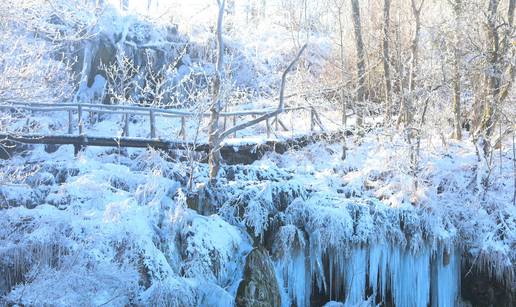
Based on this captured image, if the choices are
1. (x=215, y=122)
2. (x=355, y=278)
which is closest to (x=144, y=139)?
(x=215, y=122)

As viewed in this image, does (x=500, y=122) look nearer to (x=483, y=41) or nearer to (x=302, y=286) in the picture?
(x=483, y=41)

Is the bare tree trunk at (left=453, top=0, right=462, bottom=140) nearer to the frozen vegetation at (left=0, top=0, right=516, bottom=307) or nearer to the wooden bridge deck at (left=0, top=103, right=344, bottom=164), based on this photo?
the frozen vegetation at (left=0, top=0, right=516, bottom=307)

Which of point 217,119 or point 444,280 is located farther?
point 444,280

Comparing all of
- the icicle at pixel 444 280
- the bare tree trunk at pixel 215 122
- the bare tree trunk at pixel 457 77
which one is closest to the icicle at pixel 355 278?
the icicle at pixel 444 280

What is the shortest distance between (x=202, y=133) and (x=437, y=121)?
18.0 feet

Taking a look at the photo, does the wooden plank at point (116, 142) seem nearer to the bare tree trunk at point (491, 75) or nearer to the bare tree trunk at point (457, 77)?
the bare tree trunk at point (491, 75)

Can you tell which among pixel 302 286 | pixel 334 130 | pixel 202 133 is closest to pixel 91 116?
pixel 202 133

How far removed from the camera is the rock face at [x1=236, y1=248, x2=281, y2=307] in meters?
7.69

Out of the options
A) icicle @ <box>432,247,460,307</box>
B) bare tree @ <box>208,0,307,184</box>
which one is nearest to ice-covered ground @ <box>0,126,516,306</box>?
icicle @ <box>432,247,460,307</box>

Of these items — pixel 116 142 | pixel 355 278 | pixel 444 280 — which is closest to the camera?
pixel 355 278

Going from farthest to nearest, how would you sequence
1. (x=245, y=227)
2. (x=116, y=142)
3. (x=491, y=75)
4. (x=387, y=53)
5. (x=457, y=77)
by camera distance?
(x=387, y=53) → (x=457, y=77) → (x=491, y=75) → (x=116, y=142) → (x=245, y=227)

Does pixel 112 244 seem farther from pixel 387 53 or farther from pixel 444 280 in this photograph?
pixel 387 53

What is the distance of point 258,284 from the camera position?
789cm

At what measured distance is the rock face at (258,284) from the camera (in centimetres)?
769
